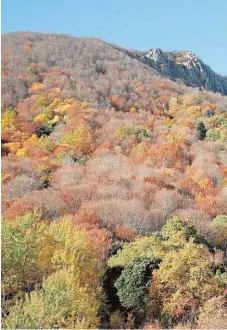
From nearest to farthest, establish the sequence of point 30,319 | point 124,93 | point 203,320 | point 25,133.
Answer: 1. point 30,319
2. point 203,320
3. point 25,133
4. point 124,93

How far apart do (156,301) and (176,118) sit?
63.6 meters

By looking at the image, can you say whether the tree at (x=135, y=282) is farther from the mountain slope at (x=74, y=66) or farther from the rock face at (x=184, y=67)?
the rock face at (x=184, y=67)

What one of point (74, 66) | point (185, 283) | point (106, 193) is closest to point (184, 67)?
point (74, 66)

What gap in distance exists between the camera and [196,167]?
6350cm

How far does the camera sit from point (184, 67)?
172m

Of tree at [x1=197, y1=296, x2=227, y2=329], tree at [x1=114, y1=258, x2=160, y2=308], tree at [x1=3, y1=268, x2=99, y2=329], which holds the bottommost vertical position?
tree at [x1=114, y1=258, x2=160, y2=308]

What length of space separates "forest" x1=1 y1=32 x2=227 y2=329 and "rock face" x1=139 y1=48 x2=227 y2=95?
4307cm

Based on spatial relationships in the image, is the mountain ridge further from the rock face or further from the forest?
the forest

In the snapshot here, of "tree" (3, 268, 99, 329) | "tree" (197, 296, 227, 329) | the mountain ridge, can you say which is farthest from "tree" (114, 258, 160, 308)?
the mountain ridge

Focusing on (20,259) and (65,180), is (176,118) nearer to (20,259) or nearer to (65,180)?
(65,180)

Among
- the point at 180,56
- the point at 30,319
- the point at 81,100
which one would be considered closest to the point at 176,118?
the point at 81,100

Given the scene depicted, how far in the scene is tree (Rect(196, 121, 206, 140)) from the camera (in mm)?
76194

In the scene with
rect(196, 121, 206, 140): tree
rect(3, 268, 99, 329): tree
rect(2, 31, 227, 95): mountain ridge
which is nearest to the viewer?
rect(3, 268, 99, 329): tree

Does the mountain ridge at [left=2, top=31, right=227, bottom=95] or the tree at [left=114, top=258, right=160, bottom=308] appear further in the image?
the mountain ridge at [left=2, top=31, right=227, bottom=95]
